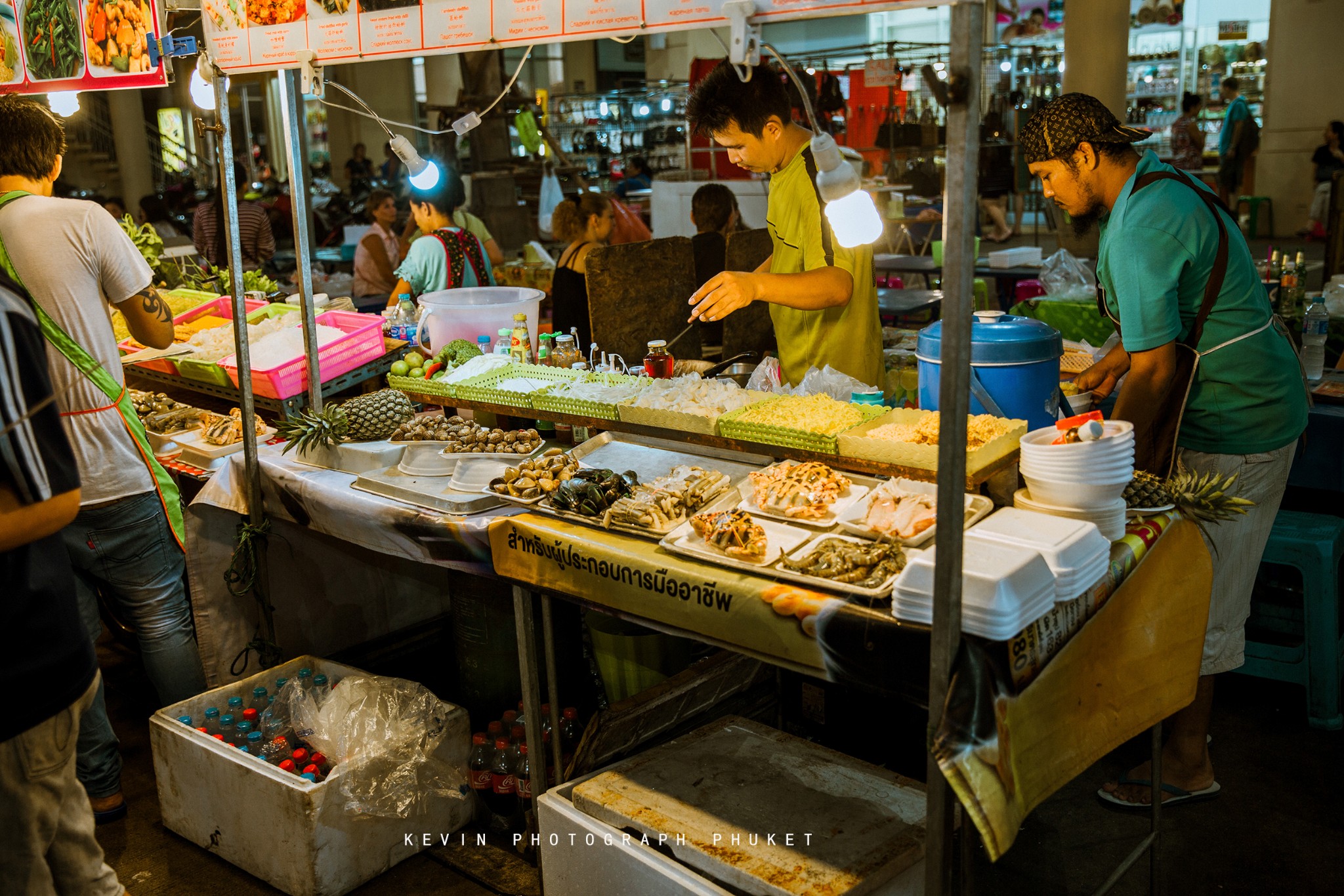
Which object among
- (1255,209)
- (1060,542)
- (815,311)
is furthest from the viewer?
(1255,209)

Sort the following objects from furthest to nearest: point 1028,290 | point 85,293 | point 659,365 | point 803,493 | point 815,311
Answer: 1. point 1028,290
2. point 815,311
3. point 659,365
4. point 85,293
5. point 803,493

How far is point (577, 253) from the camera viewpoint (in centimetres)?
598

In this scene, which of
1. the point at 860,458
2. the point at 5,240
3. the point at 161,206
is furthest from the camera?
the point at 161,206

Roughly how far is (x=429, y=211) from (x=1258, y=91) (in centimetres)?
1932

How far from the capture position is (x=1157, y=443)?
286cm

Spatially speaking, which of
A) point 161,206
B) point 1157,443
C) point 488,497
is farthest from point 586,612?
point 161,206

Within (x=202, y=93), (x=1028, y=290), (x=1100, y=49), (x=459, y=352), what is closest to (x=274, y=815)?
(x=459, y=352)

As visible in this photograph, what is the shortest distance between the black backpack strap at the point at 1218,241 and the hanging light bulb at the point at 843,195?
0.83 metres

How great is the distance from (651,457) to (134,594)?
6.03 ft

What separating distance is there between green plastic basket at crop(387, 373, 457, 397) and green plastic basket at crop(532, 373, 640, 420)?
15.8 inches

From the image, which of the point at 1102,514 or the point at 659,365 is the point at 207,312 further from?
the point at 1102,514

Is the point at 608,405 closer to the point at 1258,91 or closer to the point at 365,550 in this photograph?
the point at 365,550

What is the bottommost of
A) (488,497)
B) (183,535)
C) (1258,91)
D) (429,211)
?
(183,535)

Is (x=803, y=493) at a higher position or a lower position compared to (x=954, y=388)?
lower
